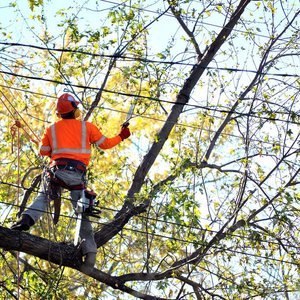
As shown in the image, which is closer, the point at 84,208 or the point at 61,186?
the point at 84,208

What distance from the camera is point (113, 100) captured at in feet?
38.1

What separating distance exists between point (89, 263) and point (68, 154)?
111cm

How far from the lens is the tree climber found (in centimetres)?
848

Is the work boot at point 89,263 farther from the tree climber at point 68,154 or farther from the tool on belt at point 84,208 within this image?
the tool on belt at point 84,208

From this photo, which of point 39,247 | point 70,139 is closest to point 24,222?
point 39,247

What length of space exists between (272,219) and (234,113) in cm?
158

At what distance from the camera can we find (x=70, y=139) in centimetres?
851

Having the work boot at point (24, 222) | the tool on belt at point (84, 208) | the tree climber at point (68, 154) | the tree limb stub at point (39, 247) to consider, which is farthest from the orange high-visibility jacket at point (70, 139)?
the tree limb stub at point (39, 247)

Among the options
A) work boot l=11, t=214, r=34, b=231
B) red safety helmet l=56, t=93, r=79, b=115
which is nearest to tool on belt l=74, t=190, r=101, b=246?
work boot l=11, t=214, r=34, b=231

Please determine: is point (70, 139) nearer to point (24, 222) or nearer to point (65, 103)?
point (65, 103)

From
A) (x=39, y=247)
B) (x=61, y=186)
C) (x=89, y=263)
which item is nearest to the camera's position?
(x=89, y=263)

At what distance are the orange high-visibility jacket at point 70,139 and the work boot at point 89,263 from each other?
3.12 feet

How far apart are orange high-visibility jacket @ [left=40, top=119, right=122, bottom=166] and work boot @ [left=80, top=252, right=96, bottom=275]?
0.95 meters

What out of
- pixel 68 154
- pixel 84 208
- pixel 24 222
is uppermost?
pixel 68 154
